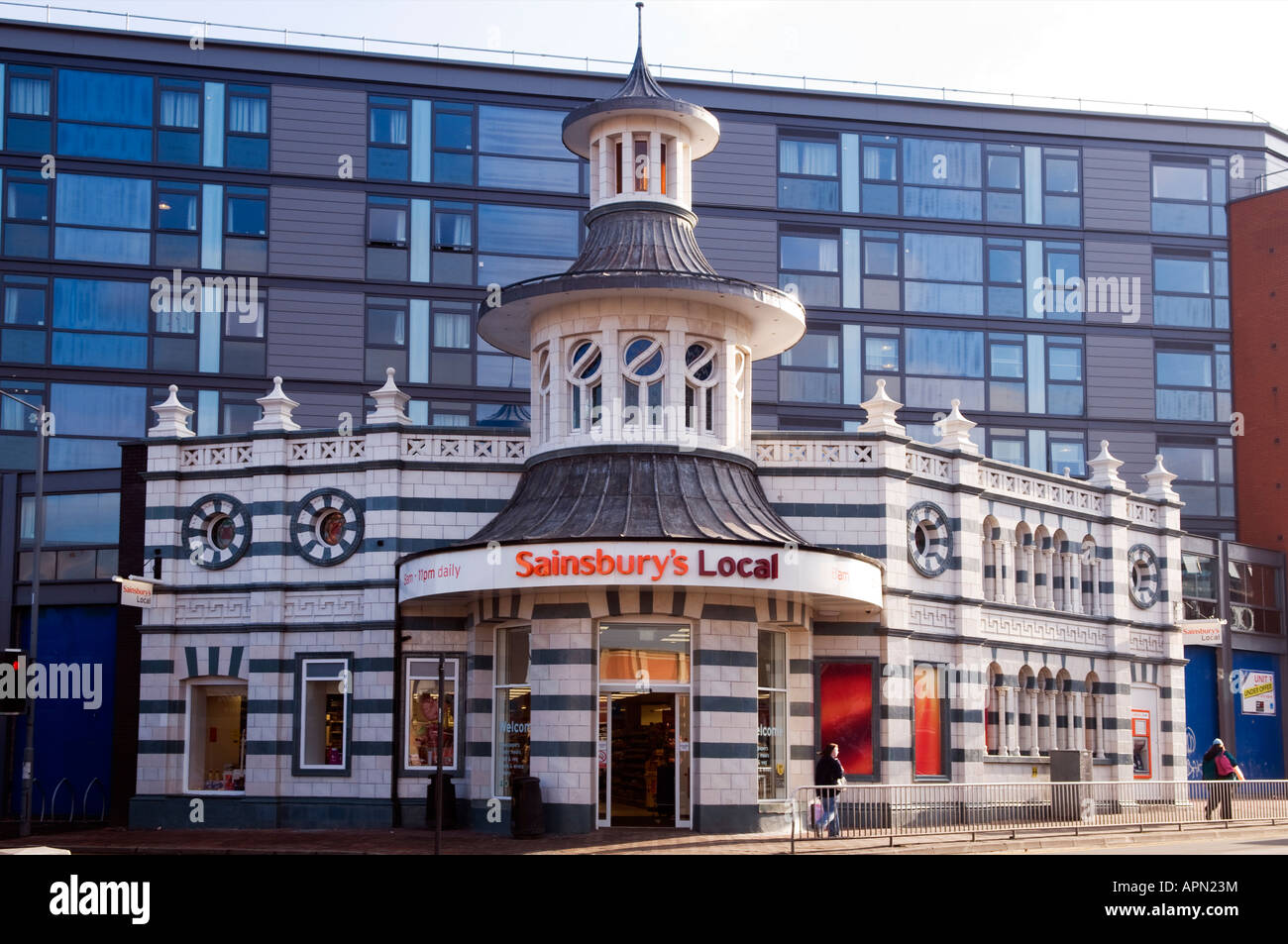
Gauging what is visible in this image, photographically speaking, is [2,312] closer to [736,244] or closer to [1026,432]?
[736,244]

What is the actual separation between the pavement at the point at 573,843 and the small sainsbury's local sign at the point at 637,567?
15.9ft

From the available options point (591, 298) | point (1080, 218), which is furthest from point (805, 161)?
point (591, 298)

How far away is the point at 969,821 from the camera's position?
31.1 meters

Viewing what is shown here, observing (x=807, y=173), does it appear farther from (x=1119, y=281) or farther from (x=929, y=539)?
(x=929, y=539)

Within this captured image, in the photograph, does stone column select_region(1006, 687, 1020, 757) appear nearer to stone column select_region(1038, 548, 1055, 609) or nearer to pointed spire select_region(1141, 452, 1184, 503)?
stone column select_region(1038, 548, 1055, 609)

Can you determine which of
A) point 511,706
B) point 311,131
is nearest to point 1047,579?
point 511,706

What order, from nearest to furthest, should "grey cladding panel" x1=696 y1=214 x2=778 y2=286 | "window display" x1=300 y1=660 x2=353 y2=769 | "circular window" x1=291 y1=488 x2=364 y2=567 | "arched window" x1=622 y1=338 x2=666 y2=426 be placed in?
"arched window" x1=622 y1=338 x2=666 y2=426, "window display" x1=300 y1=660 x2=353 y2=769, "circular window" x1=291 y1=488 x2=364 y2=567, "grey cladding panel" x1=696 y1=214 x2=778 y2=286

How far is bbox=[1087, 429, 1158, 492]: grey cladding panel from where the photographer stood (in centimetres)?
5706

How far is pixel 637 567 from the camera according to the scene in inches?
1176

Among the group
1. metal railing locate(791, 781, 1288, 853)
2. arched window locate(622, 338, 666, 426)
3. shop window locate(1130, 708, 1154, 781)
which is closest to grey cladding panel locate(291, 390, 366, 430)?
arched window locate(622, 338, 666, 426)

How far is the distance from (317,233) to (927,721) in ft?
91.2

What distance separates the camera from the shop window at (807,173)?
55875 mm

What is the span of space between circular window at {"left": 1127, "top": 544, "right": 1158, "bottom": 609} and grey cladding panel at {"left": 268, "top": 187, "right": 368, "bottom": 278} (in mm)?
26614

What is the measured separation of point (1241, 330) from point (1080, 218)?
7313 millimetres
